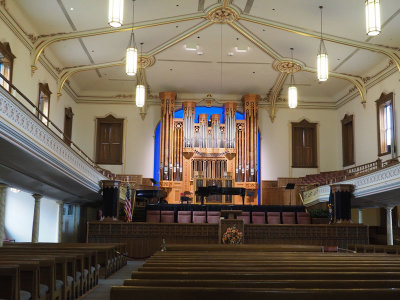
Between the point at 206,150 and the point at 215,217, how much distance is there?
569 cm

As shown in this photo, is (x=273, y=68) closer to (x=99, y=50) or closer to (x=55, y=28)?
(x=99, y=50)

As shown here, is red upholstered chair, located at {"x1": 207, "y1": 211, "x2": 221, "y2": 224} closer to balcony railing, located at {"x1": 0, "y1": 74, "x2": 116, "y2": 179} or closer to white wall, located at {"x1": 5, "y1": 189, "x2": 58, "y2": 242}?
balcony railing, located at {"x1": 0, "y1": 74, "x2": 116, "y2": 179}

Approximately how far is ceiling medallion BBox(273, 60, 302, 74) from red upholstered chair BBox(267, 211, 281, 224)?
6.01 meters

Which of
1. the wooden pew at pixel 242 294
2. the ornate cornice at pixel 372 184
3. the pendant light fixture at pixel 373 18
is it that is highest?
the pendant light fixture at pixel 373 18

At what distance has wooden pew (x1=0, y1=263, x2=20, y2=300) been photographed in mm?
3949

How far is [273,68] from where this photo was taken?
19.2 m

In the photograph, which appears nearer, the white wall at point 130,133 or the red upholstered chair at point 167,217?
the red upholstered chair at point 167,217

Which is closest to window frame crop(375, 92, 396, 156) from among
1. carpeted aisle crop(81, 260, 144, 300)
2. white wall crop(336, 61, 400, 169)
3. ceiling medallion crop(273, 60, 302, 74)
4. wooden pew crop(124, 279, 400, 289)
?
white wall crop(336, 61, 400, 169)

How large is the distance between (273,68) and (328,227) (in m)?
7.57

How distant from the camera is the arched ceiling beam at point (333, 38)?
15.3m

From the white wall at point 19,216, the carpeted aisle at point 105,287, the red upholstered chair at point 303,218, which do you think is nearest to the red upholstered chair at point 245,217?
the red upholstered chair at point 303,218

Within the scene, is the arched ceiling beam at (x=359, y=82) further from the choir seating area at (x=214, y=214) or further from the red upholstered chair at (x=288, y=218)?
the red upholstered chair at (x=288, y=218)

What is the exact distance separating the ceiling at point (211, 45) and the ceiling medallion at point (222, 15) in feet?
0.70

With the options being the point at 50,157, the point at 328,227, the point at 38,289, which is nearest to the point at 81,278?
the point at 38,289
